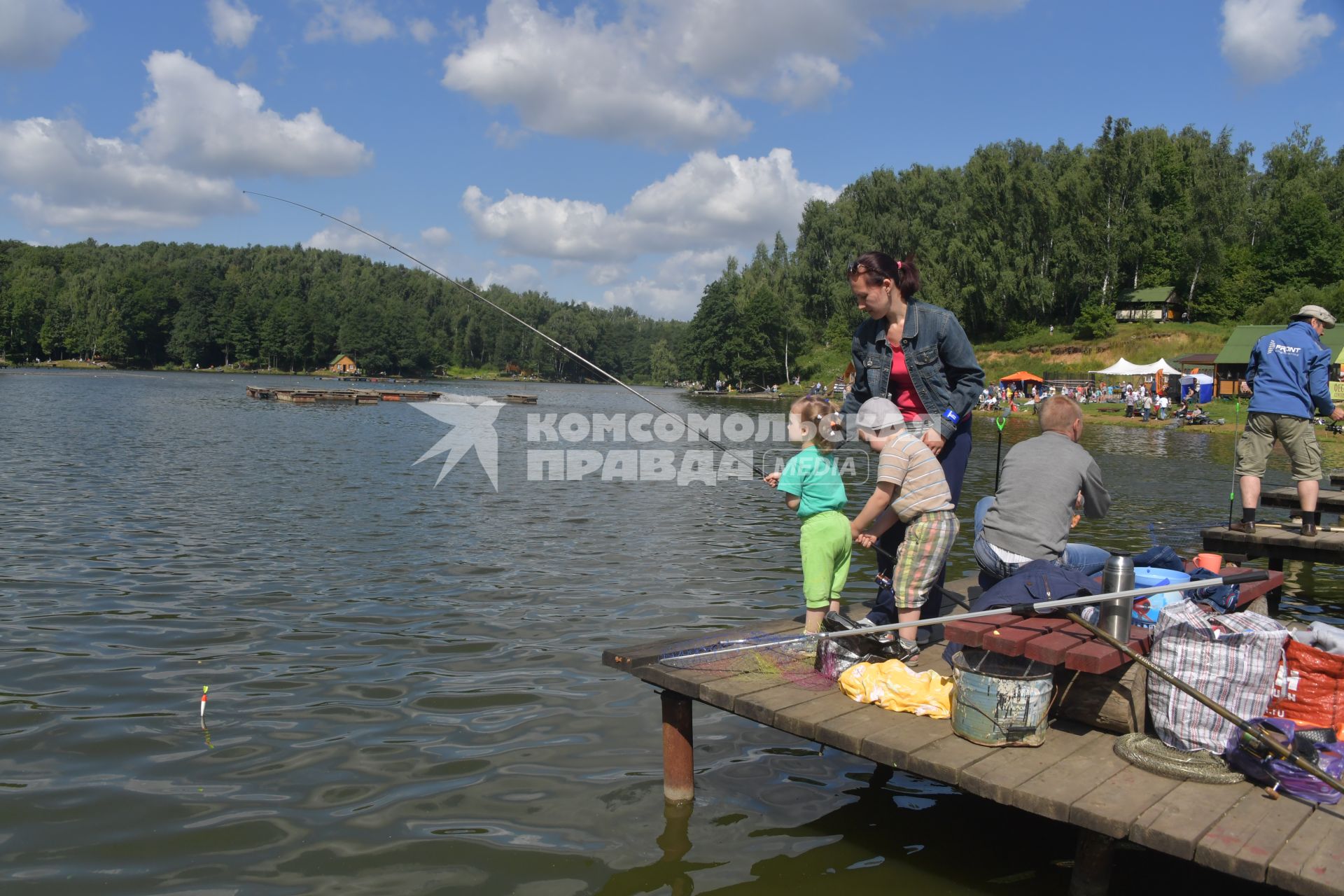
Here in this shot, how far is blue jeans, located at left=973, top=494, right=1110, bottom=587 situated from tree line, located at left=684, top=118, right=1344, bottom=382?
70868 mm

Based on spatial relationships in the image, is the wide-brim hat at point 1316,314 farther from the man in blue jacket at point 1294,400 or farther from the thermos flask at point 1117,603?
the thermos flask at point 1117,603

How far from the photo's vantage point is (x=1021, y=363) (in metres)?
71.8

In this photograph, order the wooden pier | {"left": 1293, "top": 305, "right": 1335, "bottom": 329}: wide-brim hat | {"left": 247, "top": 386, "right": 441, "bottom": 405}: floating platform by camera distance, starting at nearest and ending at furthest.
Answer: the wooden pier
{"left": 1293, "top": 305, "right": 1335, "bottom": 329}: wide-brim hat
{"left": 247, "top": 386, "right": 441, "bottom": 405}: floating platform

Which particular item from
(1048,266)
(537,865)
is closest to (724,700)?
(537,865)

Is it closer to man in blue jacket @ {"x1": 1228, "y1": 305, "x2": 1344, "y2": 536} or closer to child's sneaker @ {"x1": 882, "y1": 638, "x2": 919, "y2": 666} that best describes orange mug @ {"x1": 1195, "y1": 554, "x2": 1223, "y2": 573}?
child's sneaker @ {"x1": 882, "y1": 638, "x2": 919, "y2": 666}

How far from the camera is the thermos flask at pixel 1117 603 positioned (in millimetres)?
4246

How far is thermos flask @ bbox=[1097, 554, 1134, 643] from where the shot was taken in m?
4.25

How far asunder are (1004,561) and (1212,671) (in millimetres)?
1339

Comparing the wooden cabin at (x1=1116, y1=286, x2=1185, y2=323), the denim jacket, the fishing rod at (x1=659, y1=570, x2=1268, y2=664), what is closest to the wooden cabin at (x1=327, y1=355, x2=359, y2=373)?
the wooden cabin at (x1=1116, y1=286, x2=1185, y2=323)

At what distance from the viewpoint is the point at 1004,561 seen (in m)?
5.16

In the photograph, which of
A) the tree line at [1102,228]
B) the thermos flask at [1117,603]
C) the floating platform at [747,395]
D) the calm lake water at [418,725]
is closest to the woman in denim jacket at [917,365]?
the thermos flask at [1117,603]

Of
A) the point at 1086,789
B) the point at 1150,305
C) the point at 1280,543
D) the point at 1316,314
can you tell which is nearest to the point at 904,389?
the point at 1086,789

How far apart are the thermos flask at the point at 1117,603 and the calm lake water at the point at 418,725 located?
1287 millimetres

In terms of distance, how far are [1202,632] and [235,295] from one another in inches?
6317
